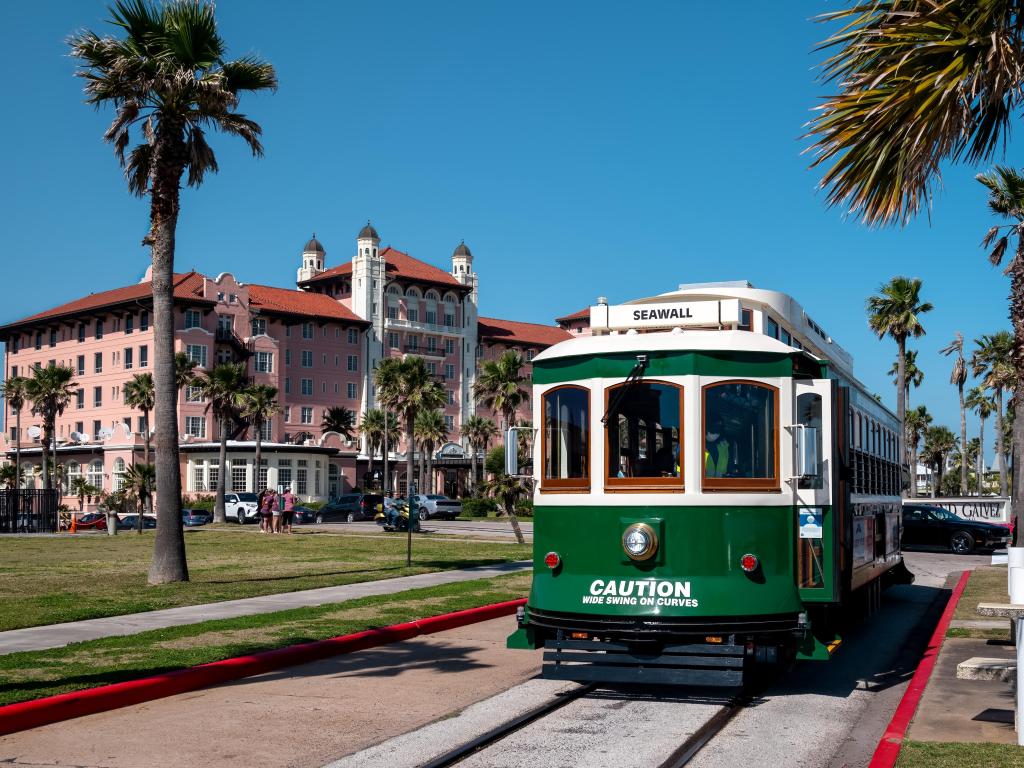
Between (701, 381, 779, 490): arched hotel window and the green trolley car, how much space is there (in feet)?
0.04

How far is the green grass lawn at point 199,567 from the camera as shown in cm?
1717

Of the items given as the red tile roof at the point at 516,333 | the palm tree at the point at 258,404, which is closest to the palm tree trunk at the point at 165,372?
the palm tree at the point at 258,404

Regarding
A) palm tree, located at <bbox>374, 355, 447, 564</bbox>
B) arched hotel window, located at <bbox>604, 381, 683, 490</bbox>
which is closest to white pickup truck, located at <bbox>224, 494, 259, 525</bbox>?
palm tree, located at <bbox>374, 355, 447, 564</bbox>

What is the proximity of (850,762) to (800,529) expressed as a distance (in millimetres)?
2401

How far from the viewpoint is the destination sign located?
424 inches

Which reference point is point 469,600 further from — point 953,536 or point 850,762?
point 953,536

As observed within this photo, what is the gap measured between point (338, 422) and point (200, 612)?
3353 inches

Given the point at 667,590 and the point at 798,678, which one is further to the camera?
the point at 798,678

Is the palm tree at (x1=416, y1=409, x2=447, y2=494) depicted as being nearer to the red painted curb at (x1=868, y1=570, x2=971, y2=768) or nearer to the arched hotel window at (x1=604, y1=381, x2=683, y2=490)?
the red painted curb at (x1=868, y1=570, x2=971, y2=768)

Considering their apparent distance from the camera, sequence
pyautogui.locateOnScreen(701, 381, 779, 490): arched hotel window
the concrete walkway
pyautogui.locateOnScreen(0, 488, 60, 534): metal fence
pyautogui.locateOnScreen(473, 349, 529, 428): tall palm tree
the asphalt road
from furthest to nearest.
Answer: pyautogui.locateOnScreen(473, 349, 529, 428): tall palm tree < pyautogui.locateOnScreen(0, 488, 60, 534): metal fence < the concrete walkway < pyautogui.locateOnScreen(701, 381, 779, 490): arched hotel window < the asphalt road

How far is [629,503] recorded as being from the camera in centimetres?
1000

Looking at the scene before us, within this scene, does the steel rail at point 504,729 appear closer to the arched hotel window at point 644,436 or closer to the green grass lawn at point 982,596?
the arched hotel window at point 644,436

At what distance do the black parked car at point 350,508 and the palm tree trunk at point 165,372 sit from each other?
4598 cm

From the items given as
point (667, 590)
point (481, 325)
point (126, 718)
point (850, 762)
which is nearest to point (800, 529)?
point (667, 590)
